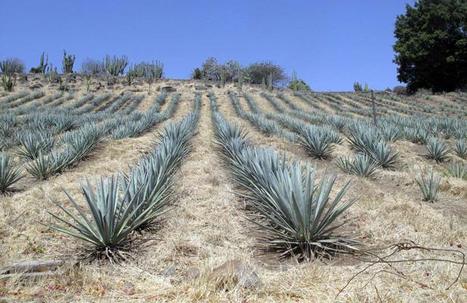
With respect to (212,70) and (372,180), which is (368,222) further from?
(212,70)

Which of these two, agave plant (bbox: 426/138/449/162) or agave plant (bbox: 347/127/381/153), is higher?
agave plant (bbox: 347/127/381/153)

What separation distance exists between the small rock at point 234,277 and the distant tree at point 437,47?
140 ft

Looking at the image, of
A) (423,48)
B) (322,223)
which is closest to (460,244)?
(322,223)

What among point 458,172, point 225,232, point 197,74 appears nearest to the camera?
point 225,232

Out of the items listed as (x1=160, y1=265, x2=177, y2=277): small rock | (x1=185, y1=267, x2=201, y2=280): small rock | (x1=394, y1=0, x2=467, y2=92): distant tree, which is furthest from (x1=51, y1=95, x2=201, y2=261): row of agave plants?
(x1=394, y1=0, x2=467, y2=92): distant tree

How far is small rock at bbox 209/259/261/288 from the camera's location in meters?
3.42

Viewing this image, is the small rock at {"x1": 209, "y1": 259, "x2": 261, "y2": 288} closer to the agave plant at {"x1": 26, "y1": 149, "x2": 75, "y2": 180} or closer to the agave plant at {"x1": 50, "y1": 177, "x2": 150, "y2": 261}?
the agave plant at {"x1": 50, "y1": 177, "x2": 150, "y2": 261}

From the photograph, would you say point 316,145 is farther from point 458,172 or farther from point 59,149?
point 59,149

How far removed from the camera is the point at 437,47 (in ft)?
139

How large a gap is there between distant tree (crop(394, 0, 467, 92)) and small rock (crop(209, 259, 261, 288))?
42.8 meters

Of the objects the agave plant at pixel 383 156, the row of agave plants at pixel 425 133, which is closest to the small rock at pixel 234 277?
the agave plant at pixel 383 156

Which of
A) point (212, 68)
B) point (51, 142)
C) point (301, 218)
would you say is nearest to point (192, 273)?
point (301, 218)

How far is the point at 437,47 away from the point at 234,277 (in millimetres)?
44641

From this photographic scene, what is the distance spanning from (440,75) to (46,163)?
42604 mm
